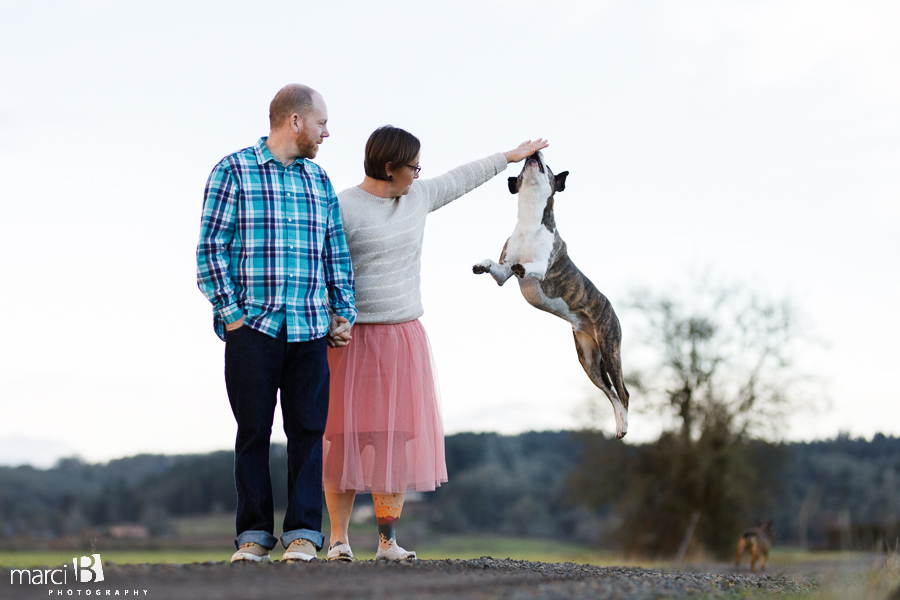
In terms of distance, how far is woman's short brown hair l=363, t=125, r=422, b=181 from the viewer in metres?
4.84

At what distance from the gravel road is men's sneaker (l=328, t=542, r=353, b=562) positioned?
45 cm

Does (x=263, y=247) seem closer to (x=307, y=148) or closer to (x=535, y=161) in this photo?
(x=307, y=148)

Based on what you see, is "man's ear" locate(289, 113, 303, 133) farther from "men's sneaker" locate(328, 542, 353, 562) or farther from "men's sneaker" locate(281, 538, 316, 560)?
"men's sneaker" locate(328, 542, 353, 562)

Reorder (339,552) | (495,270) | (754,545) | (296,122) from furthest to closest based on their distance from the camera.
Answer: (754,545)
(495,270)
(339,552)
(296,122)

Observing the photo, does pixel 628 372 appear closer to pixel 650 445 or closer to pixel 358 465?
pixel 650 445

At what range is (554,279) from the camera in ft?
18.4

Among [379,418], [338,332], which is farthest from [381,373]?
[338,332]

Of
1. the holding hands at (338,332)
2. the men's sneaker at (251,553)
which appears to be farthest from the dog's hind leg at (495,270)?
the men's sneaker at (251,553)

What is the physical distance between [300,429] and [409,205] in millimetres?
1581

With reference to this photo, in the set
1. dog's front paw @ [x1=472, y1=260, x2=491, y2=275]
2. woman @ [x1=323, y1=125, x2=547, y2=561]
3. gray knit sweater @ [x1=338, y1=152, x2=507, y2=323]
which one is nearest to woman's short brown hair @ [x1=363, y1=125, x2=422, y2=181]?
woman @ [x1=323, y1=125, x2=547, y2=561]

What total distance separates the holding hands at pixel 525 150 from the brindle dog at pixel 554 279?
0.05 metres

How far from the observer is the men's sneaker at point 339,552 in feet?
15.5

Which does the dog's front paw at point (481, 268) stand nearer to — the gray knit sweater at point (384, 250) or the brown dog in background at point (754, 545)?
the gray knit sweater at point (384, 250)

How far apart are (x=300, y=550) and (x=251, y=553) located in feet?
0.83
